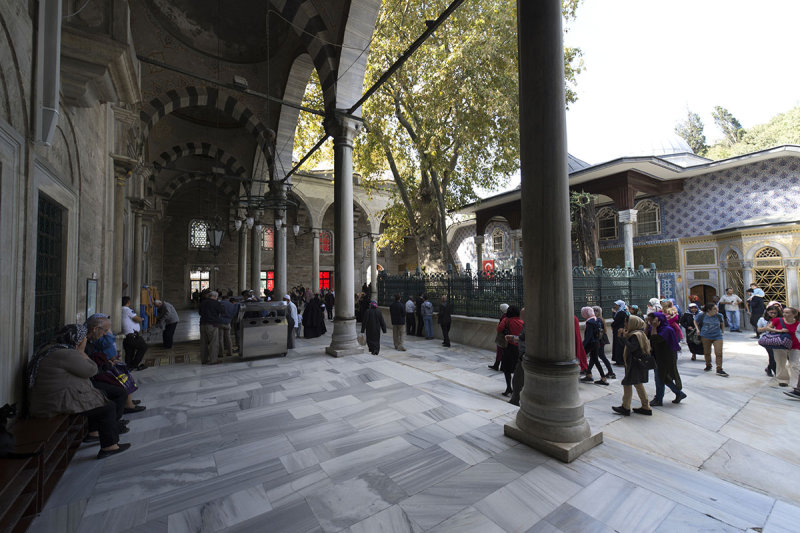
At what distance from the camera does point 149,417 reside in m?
3.52

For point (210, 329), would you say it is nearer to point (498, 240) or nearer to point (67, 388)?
point (67, 388)

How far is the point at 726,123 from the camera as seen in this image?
90.3ft

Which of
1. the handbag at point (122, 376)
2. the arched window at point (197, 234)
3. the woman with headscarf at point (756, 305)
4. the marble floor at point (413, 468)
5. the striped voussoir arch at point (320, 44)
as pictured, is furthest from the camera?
the arched window at point (197, 234)

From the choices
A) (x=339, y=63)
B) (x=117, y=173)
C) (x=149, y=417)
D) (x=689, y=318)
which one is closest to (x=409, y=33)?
(x=339, y=63)

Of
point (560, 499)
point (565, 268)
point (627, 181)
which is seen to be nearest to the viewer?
point (560, 499)

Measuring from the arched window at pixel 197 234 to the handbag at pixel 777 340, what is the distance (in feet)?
70.8

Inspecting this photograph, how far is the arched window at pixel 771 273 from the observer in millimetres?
9828

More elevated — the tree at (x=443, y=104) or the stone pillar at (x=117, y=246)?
the tree at (x=443, y=104)

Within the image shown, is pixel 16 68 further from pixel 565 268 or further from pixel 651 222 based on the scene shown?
pixel 651 222

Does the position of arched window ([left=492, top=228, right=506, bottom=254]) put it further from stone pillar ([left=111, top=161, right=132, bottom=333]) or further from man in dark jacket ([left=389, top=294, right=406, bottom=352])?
stone pillar ([left=111, top=161, right=132, bottom=333])

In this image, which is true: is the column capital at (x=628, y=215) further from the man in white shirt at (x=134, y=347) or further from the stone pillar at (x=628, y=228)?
the man in white shirt at (x=134, y=347)

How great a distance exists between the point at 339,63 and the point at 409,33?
3882 millimetres

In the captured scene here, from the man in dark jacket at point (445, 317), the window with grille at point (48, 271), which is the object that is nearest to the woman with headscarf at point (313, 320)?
the man in dark jacket at point (445, 317)

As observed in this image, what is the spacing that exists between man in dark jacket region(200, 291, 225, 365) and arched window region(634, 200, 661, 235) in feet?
47.8
